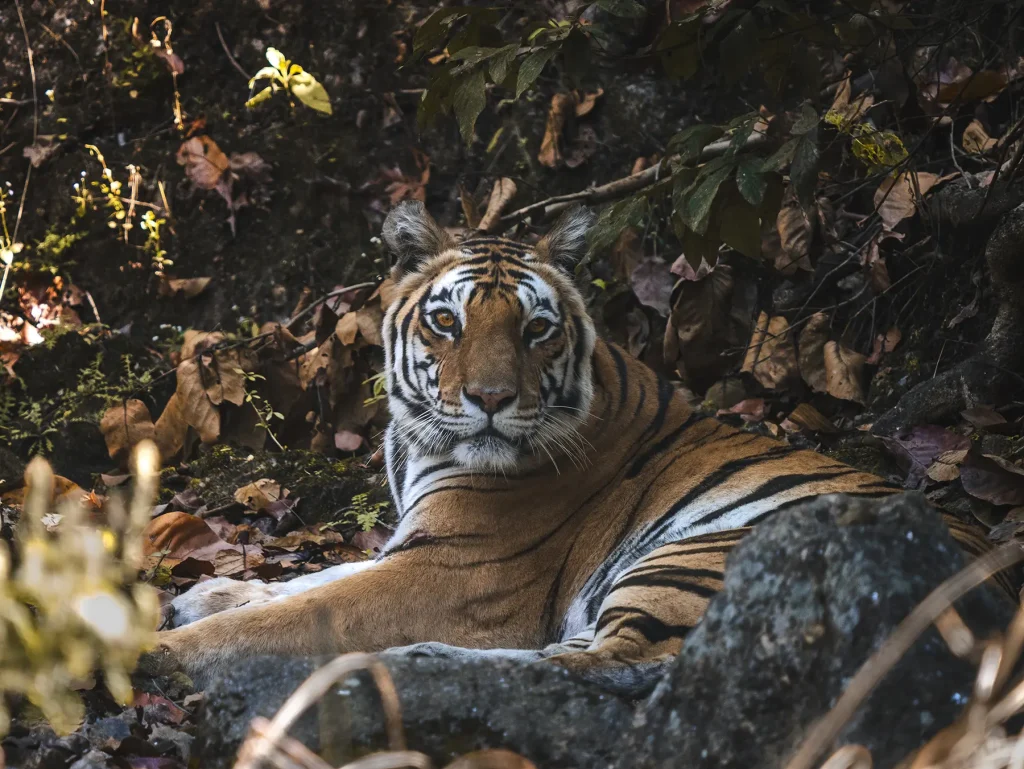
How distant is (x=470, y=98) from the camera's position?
10.5ft

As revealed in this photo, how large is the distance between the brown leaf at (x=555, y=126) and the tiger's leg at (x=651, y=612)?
3.68 m

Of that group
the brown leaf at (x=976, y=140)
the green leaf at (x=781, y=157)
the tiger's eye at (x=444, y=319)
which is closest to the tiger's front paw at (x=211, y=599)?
the tiger's eye at (x=444, y=319)

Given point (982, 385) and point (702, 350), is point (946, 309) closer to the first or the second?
point (982, 385)

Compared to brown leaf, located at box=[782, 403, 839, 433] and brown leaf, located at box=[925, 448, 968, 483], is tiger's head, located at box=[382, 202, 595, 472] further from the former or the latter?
brown leaf, located at box=[782, 403, 839, 433]

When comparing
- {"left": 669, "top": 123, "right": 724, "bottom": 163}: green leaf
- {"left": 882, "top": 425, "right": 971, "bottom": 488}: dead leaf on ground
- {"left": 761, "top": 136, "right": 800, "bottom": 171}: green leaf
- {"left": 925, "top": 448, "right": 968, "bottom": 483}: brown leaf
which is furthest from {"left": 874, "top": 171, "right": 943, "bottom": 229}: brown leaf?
{"left": 669, "top": 123, "right": 724, "bottom": 163}: green leaf

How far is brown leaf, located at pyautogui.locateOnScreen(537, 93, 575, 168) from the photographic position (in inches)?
253

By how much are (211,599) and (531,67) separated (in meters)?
2.01

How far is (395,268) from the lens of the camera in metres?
4.14

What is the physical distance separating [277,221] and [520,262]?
334 cm

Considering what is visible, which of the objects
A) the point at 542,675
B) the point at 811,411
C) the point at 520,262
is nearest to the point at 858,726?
the point at 542,675

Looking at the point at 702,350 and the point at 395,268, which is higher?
the point at 395,268

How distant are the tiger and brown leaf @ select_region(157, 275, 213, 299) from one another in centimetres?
302

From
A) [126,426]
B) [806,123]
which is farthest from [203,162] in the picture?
[806,123]

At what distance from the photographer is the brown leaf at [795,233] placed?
524 cm
